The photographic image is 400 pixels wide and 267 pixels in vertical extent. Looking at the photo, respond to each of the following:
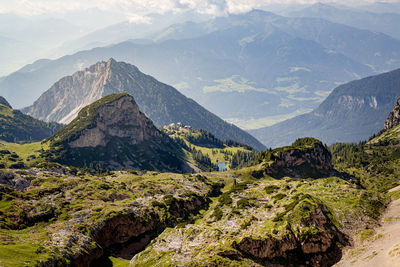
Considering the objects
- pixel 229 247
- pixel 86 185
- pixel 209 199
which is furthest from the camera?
pixel 209 199

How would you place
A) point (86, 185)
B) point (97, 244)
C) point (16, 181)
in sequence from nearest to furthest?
point (97, 244)
point (16, 181)
point (86, 185)

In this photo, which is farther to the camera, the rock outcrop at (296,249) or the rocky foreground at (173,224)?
the rock outcrop at (296,249)

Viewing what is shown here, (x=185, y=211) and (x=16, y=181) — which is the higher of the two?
(x=16, y=181)

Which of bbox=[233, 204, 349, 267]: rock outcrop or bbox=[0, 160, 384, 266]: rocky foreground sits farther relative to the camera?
bbox=[233, 204, 349, 267]: rock outcrop

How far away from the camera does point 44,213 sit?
3784 inches

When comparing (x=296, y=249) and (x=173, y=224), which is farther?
(x=173, y=224)

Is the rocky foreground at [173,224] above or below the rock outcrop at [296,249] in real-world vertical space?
above

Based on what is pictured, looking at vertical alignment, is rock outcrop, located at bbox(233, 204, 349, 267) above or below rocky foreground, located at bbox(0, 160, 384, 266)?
below

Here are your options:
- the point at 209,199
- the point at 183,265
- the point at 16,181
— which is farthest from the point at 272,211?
the point at 16,181

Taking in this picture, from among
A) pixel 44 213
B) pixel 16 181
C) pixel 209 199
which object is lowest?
pixel 209 199

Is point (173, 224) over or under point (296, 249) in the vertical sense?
over

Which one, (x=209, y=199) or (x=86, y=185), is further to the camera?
(x=209, y=199)

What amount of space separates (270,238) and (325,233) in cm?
1369

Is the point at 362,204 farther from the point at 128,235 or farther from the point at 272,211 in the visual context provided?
the point at 128,235
